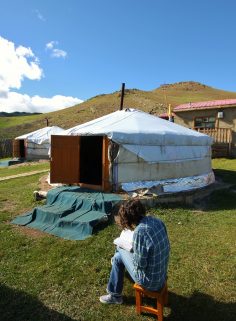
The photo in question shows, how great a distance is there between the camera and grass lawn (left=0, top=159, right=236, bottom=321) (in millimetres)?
3484

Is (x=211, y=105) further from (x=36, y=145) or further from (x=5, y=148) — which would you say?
(x=5, y=148)

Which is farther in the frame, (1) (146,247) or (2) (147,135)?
(2) (147,135)

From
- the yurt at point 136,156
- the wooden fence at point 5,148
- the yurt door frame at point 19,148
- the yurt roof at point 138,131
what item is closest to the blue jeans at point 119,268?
the yurt at point 136,156

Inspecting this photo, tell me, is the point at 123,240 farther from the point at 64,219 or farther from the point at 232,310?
the point at 64,219

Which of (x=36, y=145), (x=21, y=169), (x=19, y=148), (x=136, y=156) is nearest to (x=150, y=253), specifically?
(x=136, y=156)

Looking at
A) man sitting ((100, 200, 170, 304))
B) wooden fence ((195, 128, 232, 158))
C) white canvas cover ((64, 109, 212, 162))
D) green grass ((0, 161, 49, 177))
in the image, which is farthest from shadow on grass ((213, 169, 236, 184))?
green grass ((0, 161, 49, 177))

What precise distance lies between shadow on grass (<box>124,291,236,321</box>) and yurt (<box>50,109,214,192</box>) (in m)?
4.10

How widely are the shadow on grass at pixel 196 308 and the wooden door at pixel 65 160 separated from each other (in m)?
4.95

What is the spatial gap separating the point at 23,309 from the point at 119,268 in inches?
40.2

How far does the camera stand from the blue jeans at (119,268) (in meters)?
3.35

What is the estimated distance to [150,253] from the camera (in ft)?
10.2

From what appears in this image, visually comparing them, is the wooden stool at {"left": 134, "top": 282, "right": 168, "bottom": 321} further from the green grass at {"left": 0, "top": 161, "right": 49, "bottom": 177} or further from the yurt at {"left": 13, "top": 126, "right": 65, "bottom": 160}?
the yurt at {"left": 13, "top": 126, "right": 65, "bottom": 160}

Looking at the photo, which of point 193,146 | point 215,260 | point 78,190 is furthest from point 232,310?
point 193,146

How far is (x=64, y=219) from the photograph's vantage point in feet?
19.5
